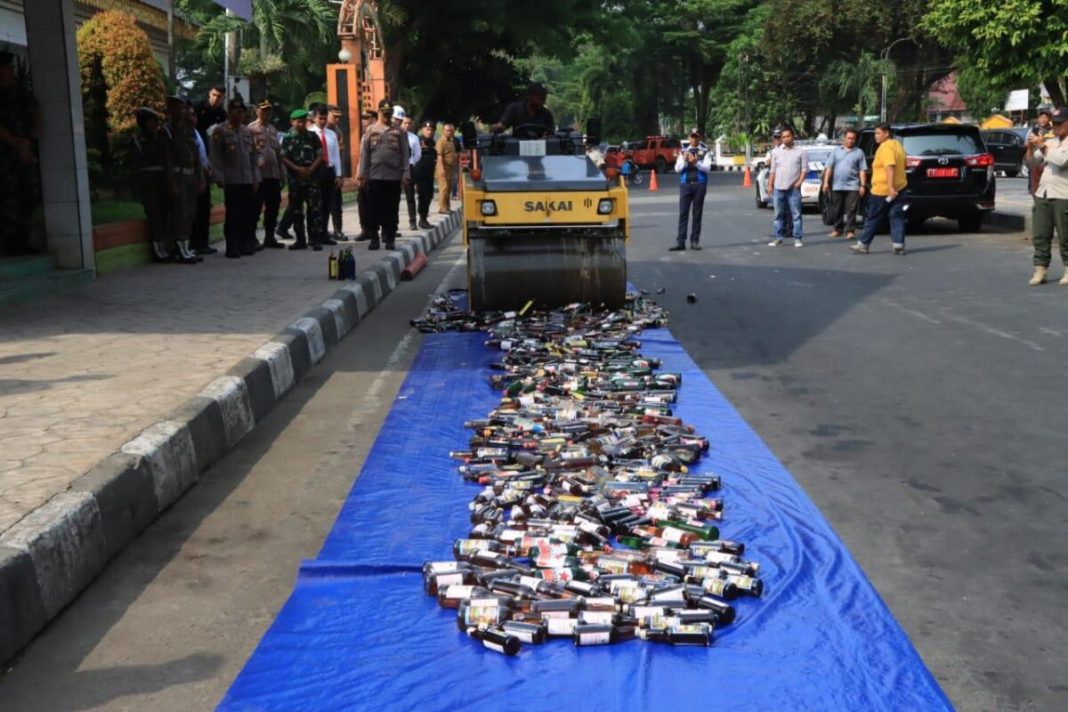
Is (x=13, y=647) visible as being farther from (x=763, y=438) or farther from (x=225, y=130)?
(x=225, y=130)

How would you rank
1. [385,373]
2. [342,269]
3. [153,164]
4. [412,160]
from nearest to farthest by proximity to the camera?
[385,373]
[342,269]
[153,164]
[412,160]

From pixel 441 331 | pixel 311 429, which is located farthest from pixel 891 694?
pixel 441 331

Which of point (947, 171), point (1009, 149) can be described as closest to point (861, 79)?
point (1009, 149)

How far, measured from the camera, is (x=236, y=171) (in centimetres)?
1443

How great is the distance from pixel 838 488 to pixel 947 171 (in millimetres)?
14438

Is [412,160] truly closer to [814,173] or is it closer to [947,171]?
[947,171]

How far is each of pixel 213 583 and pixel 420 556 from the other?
2.64 feet

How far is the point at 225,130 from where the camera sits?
1445cm

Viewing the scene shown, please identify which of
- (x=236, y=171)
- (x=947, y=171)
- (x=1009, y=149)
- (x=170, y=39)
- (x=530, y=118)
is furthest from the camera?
(x=1009, y=149)

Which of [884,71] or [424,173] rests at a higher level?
[884,71]

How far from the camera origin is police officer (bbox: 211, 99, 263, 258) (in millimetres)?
14375

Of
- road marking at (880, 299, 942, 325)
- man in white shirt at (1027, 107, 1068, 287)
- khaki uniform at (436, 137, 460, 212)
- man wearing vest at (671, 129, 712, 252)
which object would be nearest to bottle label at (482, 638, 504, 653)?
road marking at (880, 299, 942, 325)

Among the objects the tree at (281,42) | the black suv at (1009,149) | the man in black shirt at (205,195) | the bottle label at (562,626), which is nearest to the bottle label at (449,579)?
the bottle label at (562,626)

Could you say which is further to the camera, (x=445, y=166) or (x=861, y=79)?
(x=861, y=79)
